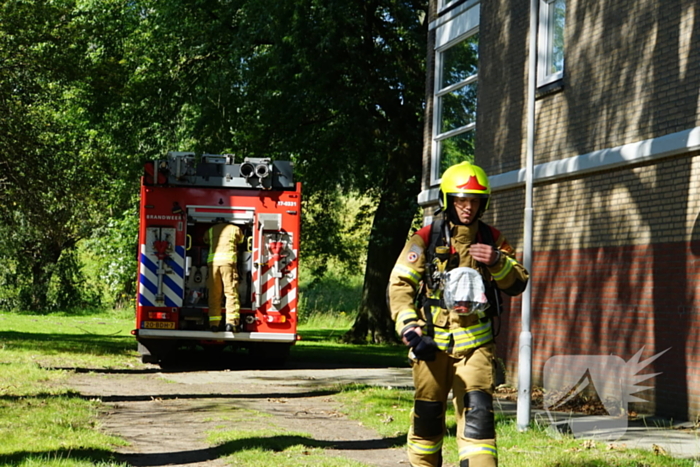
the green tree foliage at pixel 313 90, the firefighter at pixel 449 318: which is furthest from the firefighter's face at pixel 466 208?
the green tree foliage at pixel 313 90

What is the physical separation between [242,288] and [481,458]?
34.1 ft

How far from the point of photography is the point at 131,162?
24.9m

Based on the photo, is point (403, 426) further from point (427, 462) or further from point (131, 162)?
point (131, 162)

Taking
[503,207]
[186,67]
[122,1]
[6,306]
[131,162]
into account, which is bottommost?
[6,306]

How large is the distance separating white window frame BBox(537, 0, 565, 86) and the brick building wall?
1.28 ft

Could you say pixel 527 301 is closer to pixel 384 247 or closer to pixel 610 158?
pixel 610 158

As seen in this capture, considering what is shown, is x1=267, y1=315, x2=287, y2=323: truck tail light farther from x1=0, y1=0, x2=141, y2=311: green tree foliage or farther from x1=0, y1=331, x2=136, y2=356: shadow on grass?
x1=0, y1=0, x2=141, y2=311: green tree foliage

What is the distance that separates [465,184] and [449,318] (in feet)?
2.65

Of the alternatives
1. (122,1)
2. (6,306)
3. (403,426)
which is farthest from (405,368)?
(6,306)

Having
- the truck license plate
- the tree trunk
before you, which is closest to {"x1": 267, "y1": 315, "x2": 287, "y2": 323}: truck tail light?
the truck license plate

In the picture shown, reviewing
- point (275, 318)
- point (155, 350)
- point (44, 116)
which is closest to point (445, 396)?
point (275, 318)

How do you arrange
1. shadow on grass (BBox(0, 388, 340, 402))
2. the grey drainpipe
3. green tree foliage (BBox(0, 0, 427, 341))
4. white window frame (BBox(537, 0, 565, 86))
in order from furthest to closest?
1. green tree foliage (BBox(0, 0, 427, 341))
2. white window frame (BBox(537, 0, 565, 86))
3. shadow on grass (BBox(0, 388, 340, 402))
4. the grey drainpipe

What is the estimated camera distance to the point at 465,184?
18.8 ft

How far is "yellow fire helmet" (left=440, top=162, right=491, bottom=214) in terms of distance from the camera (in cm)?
574
